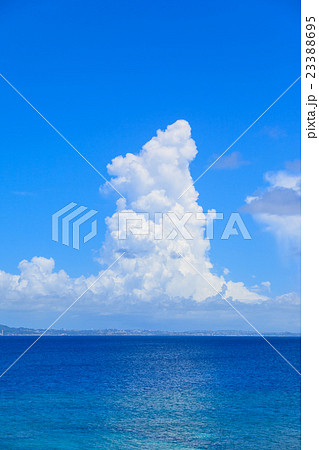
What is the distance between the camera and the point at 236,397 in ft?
106

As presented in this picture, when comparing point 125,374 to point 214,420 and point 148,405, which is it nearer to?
point 148,405
